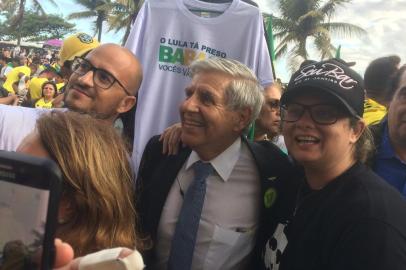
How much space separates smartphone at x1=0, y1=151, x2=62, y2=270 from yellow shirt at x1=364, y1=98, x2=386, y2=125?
2380 millimetres

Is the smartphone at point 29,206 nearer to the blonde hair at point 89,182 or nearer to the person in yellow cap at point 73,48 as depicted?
the blonde hair at point 89,182

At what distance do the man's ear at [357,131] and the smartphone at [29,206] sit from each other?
4.52 feet

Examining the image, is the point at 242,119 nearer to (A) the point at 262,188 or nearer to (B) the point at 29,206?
(A) the point at 262,188

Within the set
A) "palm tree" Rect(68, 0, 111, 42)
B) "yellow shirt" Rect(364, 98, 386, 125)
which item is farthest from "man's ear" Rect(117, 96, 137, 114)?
"palm tree" Rect(68, 0, 111, 42)

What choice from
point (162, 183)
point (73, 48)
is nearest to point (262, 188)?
point (162, 183)

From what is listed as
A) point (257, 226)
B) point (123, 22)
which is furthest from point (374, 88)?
point (123, 22)

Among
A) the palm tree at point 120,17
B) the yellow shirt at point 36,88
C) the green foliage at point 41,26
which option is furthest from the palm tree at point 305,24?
the green foliage at point 41,26

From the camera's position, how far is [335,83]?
5.62ft

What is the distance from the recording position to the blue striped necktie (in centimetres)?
196

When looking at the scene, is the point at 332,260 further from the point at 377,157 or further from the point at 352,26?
the point at 352,26

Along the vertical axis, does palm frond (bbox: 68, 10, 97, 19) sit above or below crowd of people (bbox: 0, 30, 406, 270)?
above

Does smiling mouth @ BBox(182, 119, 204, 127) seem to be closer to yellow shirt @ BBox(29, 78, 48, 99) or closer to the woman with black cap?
the woman with black cap

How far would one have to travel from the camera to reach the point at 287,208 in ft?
6.69

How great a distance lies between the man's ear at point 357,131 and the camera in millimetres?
1783
